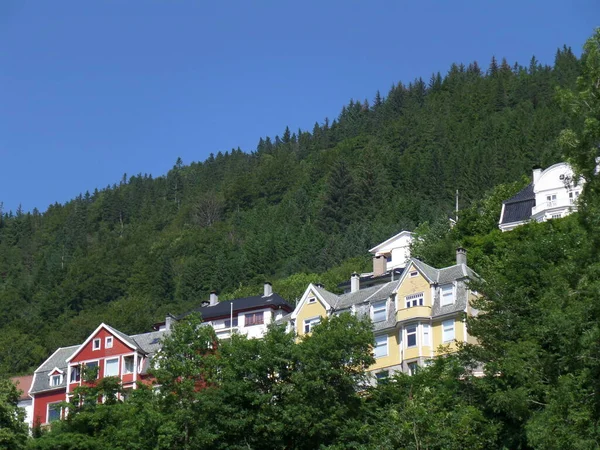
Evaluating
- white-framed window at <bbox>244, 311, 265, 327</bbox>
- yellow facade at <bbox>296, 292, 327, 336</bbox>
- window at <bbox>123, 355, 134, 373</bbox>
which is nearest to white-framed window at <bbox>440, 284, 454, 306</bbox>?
yellow facade at <bbox>296, 292, 327, 336</bbox>

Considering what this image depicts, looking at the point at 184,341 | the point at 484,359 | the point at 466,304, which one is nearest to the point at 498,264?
the point at 466,304

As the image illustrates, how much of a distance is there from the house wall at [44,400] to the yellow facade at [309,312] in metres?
19.8

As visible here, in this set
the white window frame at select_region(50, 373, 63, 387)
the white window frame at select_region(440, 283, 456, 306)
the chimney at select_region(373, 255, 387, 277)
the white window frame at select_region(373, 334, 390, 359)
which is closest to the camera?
the white window frame at select_region(440, 283, 456, 306)

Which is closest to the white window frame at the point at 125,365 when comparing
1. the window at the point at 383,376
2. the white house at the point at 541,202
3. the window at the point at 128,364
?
the window at the point at 128,364

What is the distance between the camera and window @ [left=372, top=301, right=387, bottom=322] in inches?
2923

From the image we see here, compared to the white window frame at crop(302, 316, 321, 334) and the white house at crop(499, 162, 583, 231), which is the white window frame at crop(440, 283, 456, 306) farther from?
the white house at crop(499, 162, 583, 231)

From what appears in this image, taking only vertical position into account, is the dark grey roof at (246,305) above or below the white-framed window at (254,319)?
above

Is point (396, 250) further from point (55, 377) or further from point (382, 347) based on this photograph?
point (382, 347)

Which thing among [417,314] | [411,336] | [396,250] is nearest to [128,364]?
[411,336]

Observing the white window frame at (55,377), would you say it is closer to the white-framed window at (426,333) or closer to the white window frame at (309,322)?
the white window frame at (309,322)

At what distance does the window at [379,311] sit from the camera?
74.2 meters

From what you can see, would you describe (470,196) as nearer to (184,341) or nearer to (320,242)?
(320,242)

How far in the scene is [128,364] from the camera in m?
85.3

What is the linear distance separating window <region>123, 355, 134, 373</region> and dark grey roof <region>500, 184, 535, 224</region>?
111 ft
